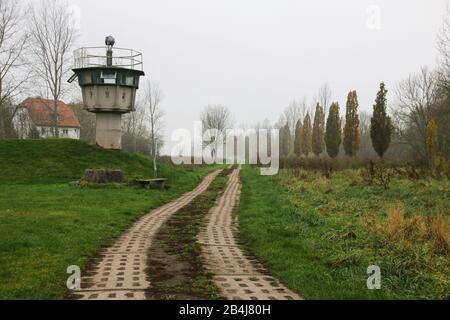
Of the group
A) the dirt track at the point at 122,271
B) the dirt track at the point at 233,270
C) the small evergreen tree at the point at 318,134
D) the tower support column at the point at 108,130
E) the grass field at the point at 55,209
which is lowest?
the dirt track at the point at 233,270

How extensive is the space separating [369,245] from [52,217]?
8.73m

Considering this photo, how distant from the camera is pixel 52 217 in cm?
1305

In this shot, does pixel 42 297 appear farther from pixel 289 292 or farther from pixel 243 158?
pixel 243 158

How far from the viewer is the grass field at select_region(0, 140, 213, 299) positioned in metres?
7.42

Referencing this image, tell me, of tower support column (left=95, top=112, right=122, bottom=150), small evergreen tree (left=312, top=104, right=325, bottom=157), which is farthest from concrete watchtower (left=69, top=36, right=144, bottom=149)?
small evergreen tree (left=312, top=104, right=325, bottom=157)

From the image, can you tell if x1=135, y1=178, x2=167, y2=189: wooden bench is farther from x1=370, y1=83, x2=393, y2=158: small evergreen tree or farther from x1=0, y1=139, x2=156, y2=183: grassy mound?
x1=370, y1=83, x2=393, y2=158: small evergreen tree

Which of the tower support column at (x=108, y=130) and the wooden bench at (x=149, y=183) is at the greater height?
the tower support column at (x=108, y=130)

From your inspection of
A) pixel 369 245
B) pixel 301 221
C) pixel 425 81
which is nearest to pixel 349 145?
pixel 425 81

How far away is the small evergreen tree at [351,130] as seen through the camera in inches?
2216

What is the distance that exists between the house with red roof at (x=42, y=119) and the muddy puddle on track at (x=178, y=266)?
3884 centimetres

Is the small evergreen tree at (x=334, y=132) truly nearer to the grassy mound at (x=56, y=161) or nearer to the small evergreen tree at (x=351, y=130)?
the small evergreen tree at (x=351, y=130)

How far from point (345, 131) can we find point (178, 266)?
5155 cm

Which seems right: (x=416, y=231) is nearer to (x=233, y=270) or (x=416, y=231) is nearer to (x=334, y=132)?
(x=233, y=270)

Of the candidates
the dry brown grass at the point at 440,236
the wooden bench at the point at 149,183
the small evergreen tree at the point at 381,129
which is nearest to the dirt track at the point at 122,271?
the dry brown grass at the point at 440,236
